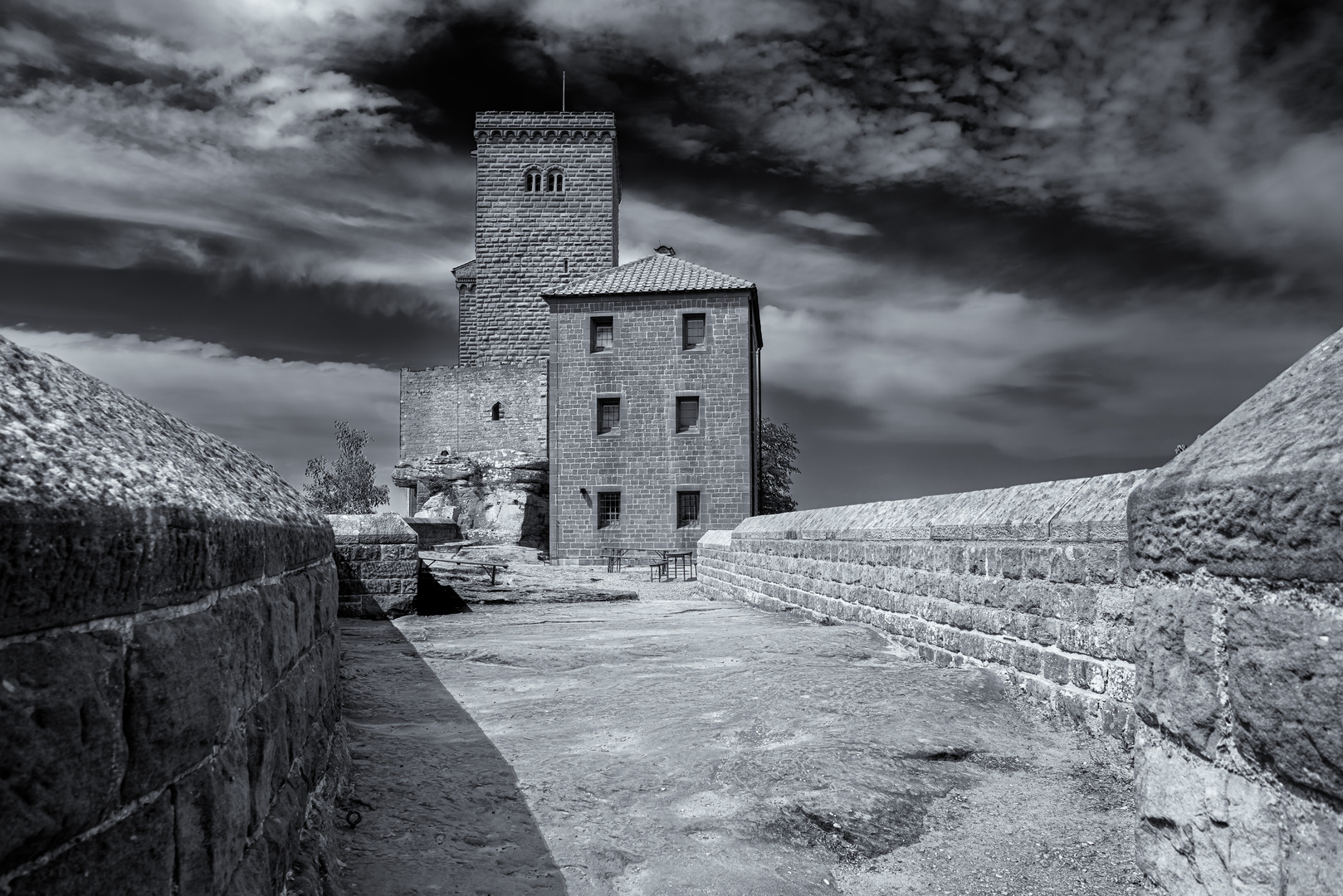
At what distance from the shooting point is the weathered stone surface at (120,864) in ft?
4.25

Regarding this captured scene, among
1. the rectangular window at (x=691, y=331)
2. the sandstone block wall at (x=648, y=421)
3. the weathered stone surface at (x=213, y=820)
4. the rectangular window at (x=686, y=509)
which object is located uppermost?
the rectangular window at (x=691, y=331)

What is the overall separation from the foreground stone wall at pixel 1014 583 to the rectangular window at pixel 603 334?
65.6ft

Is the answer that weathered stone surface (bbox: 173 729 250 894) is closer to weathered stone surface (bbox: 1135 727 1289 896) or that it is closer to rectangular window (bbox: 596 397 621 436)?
weathered stone surface (bbox: 1135 727 1289 896)

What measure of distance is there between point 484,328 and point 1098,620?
104 ft

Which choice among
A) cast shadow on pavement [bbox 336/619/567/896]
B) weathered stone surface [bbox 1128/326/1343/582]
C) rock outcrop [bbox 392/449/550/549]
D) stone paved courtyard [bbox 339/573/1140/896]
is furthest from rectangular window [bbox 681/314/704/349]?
weathered stone surface [bbox 1128/326/1343/582]

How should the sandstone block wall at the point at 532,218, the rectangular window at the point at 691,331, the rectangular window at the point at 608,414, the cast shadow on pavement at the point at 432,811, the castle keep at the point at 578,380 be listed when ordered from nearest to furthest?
1. the cast shadow on pavement at the point at 432,811
2. the castle keep at the point at 578,380
3. the rectangular window at the point at 691,331
4. the rectangular window at the point at 608,414
5. the sandstone block wall at the point at 532,218

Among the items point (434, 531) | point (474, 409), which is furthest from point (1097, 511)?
point (474, 409)

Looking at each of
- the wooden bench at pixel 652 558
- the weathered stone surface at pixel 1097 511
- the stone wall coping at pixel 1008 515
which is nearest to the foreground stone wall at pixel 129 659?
the stone wall coping at pixel 1008 515

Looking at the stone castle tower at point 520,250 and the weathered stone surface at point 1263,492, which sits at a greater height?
the stone castle tower at point 520,250

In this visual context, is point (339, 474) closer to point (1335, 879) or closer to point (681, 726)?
point (681, 726)

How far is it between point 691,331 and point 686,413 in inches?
102

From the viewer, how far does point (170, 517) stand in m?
1.77

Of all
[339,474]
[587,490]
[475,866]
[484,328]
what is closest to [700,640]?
[475,866]

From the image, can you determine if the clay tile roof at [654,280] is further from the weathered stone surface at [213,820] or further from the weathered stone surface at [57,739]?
the weathered stone surface at [57,739]
